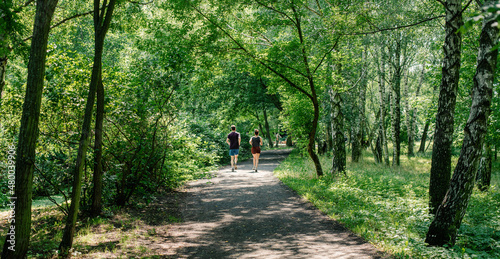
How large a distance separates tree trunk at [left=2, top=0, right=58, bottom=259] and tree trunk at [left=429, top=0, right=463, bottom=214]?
22.0 ft

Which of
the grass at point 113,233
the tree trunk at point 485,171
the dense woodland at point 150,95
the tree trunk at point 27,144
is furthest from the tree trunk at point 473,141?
the tree trunk at point 485,171

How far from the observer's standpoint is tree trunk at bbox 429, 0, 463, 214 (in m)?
6.23

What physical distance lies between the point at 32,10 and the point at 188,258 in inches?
355

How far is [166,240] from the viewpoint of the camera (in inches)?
239

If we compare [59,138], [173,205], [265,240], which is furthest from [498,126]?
[59,138]

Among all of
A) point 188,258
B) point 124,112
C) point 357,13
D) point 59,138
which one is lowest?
point 188,258

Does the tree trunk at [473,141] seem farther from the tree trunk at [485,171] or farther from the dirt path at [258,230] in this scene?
the tree trunk at [485,171]

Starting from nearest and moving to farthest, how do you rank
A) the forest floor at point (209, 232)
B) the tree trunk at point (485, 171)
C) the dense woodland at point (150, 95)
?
the dense woodland at point (150, 95) < the forest floor at point (209, 232) < the tree trunk at point (485, 171)

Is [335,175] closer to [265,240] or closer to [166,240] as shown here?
[265,240]

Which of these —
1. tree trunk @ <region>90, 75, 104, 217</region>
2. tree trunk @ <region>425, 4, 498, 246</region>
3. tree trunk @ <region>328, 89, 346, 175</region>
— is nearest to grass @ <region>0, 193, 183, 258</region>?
tree trunk @ <region>90, 75, 104, 217</region>

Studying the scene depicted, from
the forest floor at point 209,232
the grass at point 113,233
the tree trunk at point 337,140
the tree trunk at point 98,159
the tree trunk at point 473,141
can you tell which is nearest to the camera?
the tree trunk at point 473,141

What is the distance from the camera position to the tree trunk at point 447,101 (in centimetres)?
623

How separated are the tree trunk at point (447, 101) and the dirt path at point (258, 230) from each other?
2.31 m

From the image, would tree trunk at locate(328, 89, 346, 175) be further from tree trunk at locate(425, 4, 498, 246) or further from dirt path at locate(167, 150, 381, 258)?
tree trunk at locate(425, 4, 498, 246)
